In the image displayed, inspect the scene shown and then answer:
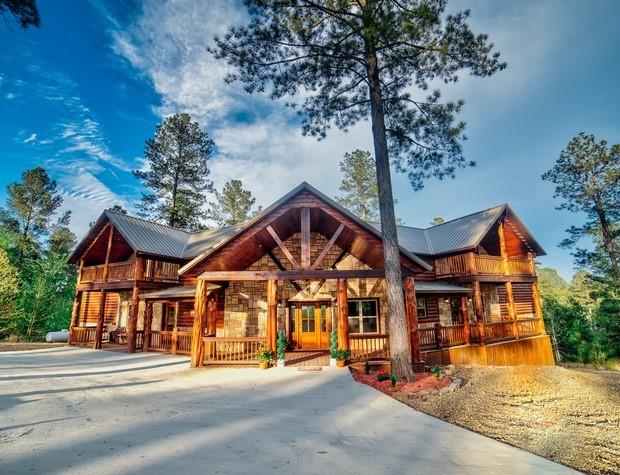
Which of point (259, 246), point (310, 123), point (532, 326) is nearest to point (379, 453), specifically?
point (259, 246)

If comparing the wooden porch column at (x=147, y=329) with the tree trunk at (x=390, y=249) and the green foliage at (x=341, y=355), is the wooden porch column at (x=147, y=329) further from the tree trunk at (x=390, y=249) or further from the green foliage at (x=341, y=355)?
the tree trunk at (x=390, y=249)

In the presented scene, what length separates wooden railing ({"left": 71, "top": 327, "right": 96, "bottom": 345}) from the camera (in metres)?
16.3

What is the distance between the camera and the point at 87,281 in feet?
55.4

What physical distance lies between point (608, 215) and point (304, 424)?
79.9 feet

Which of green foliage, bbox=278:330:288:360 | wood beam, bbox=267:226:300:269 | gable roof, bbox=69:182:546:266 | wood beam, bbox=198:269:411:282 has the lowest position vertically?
green foliage, bbox=278:330:288:360

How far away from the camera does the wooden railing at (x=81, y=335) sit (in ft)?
53.4

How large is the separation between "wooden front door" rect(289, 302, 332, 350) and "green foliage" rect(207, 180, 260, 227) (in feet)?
71.4

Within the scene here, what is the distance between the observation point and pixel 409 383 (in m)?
7.64

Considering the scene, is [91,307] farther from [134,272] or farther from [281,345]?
[281,345]

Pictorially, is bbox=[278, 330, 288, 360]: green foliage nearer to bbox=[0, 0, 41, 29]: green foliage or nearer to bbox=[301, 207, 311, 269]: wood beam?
bbox=[301, 207, 311, 269]: wood beam

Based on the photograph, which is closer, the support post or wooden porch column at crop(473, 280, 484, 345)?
the support post

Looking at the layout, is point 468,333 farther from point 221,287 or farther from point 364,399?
point 221,287

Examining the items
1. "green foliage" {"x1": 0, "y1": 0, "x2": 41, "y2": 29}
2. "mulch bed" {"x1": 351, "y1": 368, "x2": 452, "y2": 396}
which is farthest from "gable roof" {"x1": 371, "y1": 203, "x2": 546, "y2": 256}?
"green foliage" {"x1": 0, "y1": 0, "x2": 41, "y2": 29}

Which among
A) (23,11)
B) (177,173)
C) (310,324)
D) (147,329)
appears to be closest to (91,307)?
(147,329)
